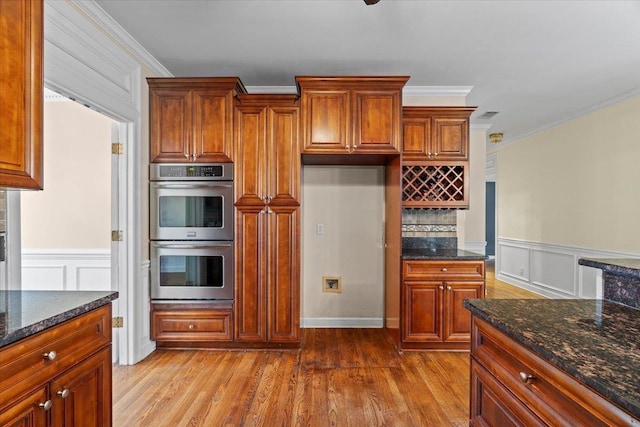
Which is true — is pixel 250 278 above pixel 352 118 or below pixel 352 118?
below

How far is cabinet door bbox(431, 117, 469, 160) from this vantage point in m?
3.29

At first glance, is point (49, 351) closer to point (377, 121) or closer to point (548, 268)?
point (377, 121)

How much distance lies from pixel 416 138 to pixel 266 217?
5.51 feet

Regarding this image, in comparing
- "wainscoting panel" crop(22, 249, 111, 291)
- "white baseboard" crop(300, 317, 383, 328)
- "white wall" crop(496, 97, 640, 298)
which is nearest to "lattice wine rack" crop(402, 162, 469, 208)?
"white baseboard" crop(300, 317, 383, 328)

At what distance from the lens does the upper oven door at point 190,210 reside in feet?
9.70

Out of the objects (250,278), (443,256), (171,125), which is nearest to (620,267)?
(443,256)

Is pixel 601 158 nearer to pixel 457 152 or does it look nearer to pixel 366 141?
pixel 457 152

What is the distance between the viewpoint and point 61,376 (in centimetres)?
125

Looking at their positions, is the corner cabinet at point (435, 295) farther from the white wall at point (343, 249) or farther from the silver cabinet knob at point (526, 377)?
the silver cabinet knob at point (526, 377)

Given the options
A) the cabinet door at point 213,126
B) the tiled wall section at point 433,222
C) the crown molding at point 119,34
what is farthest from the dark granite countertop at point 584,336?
the crown molding at point 119,34

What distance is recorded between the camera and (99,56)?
7.82 ft

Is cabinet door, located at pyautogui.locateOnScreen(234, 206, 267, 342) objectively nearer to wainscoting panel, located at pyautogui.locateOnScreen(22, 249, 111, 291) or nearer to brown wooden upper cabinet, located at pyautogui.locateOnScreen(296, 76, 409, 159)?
brown wooden upper cabinet, located at pyautogui.locateOnScreen(296, 76, 409, 159)

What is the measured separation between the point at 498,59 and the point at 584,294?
3.47 meters

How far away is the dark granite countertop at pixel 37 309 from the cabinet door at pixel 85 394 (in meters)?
0.24
